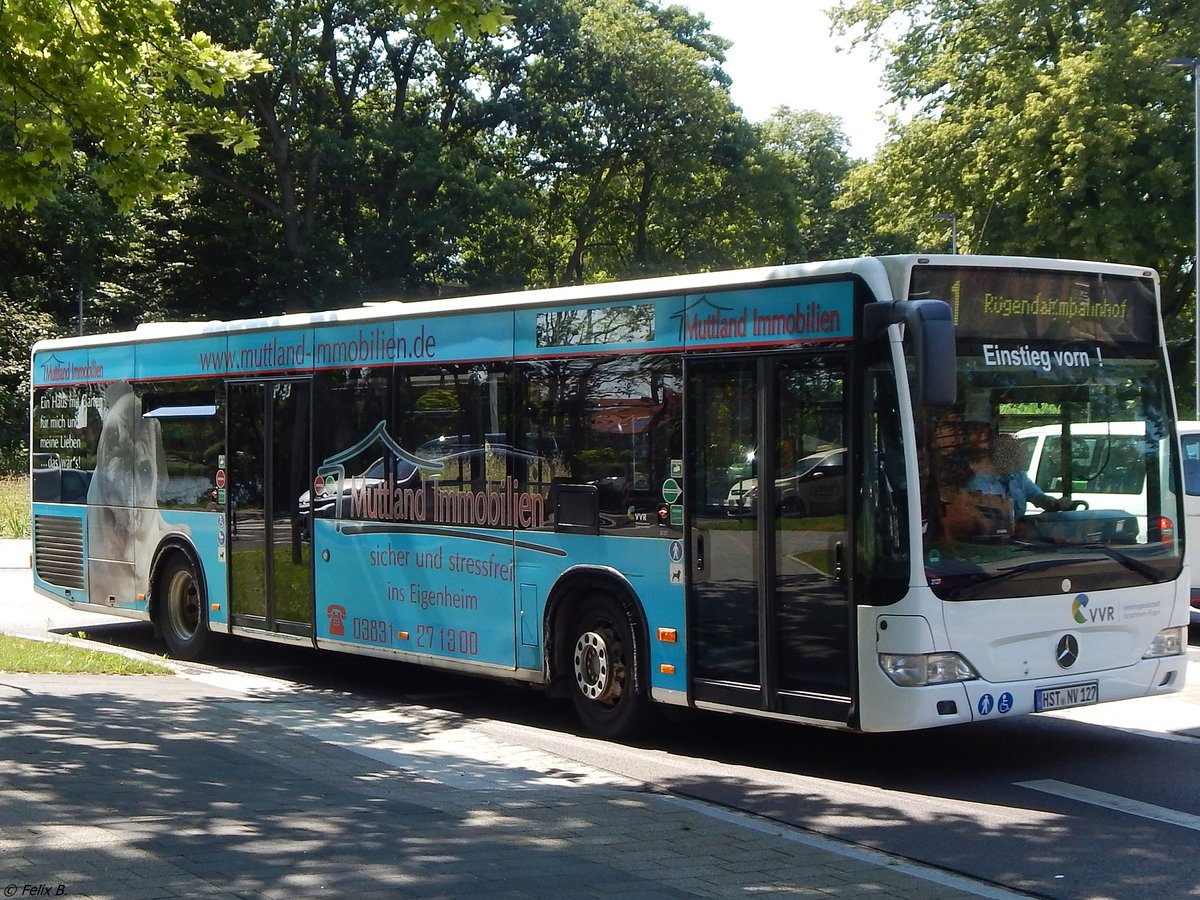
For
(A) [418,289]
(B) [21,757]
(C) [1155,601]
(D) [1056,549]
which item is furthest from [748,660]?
(A) [418,289]

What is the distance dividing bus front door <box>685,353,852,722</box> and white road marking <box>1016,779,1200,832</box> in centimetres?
120

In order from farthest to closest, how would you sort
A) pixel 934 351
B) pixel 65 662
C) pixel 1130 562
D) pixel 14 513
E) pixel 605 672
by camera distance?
pixel 14 513
pixel 65 662
pixel 605 672
pixel 1130 562
pixel 934 351

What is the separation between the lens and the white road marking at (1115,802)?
7543 mm

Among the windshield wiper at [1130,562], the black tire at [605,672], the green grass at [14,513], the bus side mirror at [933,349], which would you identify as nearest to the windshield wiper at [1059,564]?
the windshield wiper at [1130,562]

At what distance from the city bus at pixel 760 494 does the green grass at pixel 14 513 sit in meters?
18.4

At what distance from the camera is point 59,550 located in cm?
1585

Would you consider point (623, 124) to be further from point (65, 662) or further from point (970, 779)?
point (970, 779)

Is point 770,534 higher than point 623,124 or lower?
lower

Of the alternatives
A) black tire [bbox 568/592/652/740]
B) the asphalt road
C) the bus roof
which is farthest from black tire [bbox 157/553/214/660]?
black tire [bbox 568/592/652/740]

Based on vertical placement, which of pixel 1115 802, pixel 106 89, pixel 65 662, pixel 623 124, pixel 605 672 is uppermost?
pixel 623 124

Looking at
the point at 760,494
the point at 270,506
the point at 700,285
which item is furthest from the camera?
the point at 270,506

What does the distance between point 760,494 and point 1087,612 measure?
6.52 ft

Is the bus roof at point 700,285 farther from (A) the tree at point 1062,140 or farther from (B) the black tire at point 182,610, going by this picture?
(A) the tree at point 1062,140

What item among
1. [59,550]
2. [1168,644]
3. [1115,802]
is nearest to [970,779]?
[1115,802]
